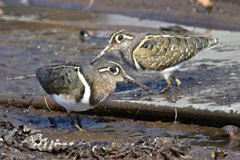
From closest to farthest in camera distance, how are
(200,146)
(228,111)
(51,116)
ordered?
(200,146) → (228,111) → (51,116)

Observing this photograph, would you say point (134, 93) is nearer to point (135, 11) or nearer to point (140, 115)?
point (140, 115)

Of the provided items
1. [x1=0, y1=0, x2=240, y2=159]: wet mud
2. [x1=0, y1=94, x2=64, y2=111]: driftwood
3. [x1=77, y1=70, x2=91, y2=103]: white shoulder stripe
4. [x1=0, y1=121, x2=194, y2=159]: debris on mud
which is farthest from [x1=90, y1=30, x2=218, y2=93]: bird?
[x1=0, y1=121, x2=194, y2=159]: debris on mud

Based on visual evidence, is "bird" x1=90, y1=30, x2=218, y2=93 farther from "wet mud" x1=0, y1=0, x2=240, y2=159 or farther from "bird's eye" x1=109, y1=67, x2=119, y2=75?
"bird's eye" x1=109, y1=67, x2=119, y2=75

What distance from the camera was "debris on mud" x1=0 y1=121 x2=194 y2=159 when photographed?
14.8 ft

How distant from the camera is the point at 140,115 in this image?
5.86 meters

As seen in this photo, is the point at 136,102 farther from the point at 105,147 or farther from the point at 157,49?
the point at 105,147

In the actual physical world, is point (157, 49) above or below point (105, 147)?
above

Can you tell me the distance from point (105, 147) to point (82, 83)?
1033 millimetres

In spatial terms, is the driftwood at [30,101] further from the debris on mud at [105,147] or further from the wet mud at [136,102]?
the debris on mud at [105,147]

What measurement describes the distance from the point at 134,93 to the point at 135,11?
291 inches

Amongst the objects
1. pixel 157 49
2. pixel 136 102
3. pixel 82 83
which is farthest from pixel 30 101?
pixel 157 49

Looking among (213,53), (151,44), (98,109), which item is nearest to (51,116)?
(98,109)

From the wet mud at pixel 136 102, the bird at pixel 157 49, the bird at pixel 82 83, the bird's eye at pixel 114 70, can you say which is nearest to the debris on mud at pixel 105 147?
the wet mud at pixel 136 102

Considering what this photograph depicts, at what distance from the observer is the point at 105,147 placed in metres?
4.51
